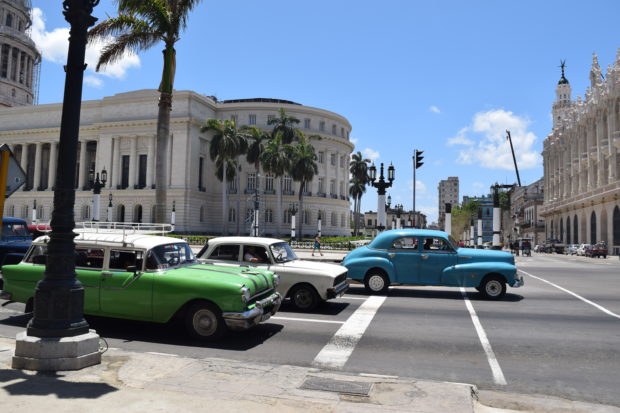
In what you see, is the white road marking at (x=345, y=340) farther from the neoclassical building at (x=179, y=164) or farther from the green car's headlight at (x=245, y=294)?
the neoclassical building at (x=179, y=164)

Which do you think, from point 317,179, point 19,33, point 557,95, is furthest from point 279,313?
point 19,33

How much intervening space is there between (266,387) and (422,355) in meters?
3.02

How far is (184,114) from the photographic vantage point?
6456 centimetres

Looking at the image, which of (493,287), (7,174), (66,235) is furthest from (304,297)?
(7,174)

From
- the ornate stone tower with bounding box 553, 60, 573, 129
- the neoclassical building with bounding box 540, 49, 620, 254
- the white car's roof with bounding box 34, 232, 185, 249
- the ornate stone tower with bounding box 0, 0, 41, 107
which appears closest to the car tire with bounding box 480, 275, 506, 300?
the white car's roof with bounding box 34, 232, 185, 249

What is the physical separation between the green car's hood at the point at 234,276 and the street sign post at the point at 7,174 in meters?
2.90

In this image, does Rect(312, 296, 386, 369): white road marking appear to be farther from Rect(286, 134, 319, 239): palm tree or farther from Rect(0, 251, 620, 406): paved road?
Rect(286, 134, 319, 239): palm tree

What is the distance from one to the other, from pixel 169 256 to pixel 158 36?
1305 centimetres

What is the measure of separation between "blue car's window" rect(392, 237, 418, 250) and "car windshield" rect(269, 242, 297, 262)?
3.80 m

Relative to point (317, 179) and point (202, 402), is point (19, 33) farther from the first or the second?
point (202, 402)

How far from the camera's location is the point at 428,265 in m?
13.2

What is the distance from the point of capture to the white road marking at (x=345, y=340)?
22.3 feet

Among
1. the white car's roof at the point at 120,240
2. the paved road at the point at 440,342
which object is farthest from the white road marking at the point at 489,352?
the white car's roof at the point at 120,240

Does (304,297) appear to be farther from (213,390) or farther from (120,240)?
(213,390)
